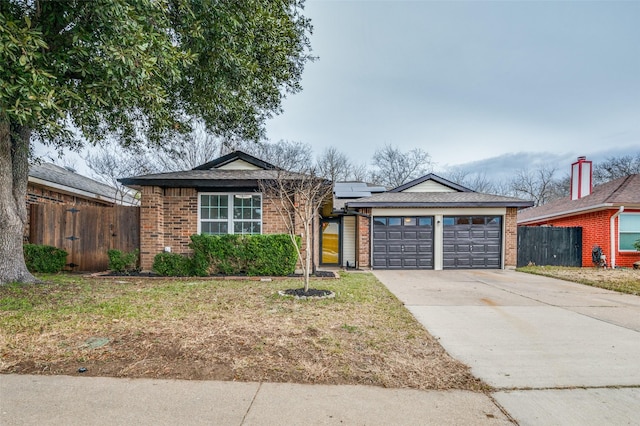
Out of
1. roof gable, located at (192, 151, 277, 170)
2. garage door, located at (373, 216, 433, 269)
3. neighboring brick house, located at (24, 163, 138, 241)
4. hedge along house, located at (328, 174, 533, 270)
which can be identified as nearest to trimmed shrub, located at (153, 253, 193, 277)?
roof gable, located at (192, 151, 277, 170)

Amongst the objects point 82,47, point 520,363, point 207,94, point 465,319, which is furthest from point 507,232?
point 82,47

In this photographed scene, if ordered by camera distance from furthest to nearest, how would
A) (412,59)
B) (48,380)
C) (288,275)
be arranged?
(412,59), (288,275), (48,380)

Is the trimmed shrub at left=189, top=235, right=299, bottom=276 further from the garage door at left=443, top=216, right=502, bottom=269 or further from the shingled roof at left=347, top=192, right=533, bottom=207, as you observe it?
the garage door at left=443, top=216, right=502, bottom=269

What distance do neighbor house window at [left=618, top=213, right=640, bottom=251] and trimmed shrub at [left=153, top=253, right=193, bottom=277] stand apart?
15233mm

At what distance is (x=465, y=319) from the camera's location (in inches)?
193

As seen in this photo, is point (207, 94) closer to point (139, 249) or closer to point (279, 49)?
point (279, 49)

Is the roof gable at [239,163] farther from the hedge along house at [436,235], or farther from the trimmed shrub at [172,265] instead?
the trimmed shrub at [172,265]

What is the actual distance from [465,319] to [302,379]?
123 inches

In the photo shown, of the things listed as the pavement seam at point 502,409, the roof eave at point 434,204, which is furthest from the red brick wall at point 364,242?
the pavement seam at point 502,409

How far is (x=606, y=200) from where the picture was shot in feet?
40.4

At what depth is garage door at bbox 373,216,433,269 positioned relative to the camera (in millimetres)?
11883

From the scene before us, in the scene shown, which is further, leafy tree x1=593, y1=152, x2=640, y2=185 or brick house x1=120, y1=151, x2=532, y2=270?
leafy tree x1=593, y1=152, x2=640, y2=185

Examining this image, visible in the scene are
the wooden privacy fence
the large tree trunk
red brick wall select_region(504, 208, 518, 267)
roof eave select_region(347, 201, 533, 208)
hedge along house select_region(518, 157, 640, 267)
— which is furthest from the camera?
hedge along house select_region(518, 157, 640, 267)

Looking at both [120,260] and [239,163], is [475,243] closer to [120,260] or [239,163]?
[239,163]
